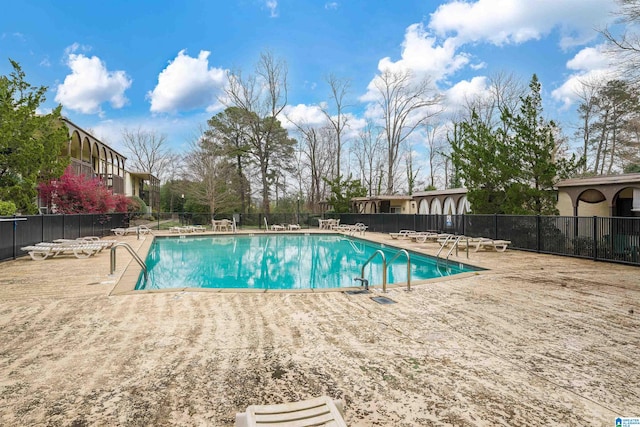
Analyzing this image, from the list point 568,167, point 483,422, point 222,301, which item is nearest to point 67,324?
point 222,301

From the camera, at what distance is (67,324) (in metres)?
4.05

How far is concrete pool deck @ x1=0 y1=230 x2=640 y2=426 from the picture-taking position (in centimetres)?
235

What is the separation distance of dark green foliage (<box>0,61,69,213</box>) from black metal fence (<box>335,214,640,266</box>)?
16842mm

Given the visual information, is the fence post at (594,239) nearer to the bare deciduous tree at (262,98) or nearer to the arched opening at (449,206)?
the arched opening at (449,206)

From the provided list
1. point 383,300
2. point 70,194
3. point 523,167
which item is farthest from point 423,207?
point 70,194

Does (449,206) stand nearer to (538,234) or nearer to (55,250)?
(538,234)

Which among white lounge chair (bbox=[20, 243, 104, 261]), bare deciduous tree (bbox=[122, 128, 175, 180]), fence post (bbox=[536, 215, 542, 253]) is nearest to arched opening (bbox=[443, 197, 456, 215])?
fence post (bbox=[536, 215, 542, 253])

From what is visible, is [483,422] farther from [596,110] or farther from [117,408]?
[596,110]

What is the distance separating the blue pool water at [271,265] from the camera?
30.2 ft

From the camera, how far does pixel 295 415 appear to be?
173 cm

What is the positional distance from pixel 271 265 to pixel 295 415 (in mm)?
10627

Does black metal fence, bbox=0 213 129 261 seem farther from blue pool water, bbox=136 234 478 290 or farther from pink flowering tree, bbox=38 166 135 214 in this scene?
blue pool water, bbox=136 234 478 290

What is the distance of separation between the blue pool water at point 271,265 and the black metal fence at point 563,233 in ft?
12.3

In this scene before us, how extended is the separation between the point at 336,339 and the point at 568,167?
1459 centimetres
